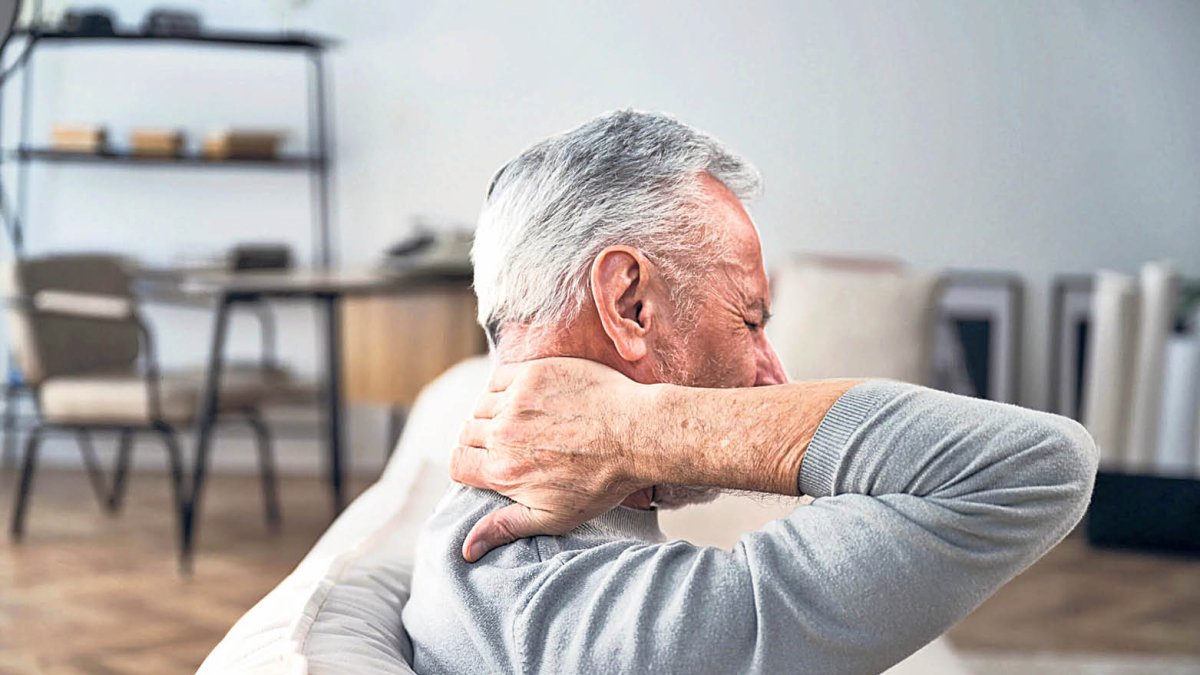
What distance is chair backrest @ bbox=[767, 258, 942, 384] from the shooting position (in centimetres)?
383

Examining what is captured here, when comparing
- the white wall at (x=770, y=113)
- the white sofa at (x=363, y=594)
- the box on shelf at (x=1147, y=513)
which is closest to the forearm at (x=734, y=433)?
the white sofa at (x=363, y=594)

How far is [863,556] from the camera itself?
0.80 metres

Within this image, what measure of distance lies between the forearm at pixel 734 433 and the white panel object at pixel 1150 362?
4.20 m

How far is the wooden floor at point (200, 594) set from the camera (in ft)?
11.1

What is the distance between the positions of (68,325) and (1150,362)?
3631 mm

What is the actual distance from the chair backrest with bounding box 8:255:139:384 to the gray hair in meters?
3.48

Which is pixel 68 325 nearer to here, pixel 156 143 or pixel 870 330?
pixel 156 143

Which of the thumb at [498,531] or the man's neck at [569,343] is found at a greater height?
the man's neck at [569,343]

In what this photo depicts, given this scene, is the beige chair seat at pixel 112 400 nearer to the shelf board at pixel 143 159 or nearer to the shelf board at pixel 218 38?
the shelf board at pixel 143 159

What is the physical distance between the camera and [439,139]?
5.62 meters

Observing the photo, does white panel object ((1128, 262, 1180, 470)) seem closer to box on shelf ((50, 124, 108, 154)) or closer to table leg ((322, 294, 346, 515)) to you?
table leg ((322, 294, 346, 515))

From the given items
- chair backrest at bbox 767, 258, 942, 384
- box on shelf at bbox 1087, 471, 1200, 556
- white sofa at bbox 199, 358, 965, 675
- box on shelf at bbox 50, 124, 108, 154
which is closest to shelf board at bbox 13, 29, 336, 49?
box on shelf at bbox 50, 124, 108, 154

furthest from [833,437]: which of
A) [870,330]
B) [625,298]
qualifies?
[870,330]

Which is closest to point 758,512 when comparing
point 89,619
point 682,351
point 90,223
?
point 682,351
